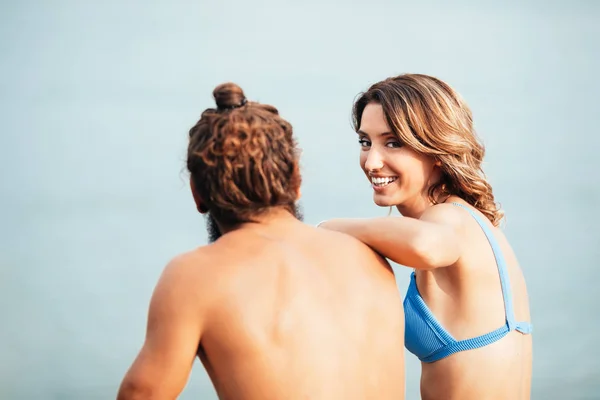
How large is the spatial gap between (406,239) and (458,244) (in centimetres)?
32

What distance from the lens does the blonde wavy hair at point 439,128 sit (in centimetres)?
247

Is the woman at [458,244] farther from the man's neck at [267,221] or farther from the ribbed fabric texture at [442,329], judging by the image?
the man's neck at [267,221]

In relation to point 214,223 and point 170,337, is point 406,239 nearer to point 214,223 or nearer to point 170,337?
point 214,223

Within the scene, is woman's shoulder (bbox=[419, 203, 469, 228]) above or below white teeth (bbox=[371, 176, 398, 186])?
below

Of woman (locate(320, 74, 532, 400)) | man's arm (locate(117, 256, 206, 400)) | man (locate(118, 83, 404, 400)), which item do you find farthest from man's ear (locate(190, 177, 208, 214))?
woman (locate(320, 74, 532, 400))

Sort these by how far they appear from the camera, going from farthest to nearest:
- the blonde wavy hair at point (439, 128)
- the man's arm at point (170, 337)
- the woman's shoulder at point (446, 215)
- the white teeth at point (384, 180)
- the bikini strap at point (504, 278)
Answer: the white teeth at point (384, 180) → the blonde wavy hair at point (439, 128) → the bikini strap at point (504, 278) → the woman's shoulder at point (446, 215) → the man's arm at point (170, 337)

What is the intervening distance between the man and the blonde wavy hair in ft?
2.40

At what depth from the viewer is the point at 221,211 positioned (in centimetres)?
176

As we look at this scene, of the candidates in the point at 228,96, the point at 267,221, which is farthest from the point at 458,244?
the point at 228,96

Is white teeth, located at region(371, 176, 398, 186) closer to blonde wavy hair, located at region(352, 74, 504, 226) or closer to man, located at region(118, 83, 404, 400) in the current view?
blonde wavy hair, located at region(352, 74, 504, 226)

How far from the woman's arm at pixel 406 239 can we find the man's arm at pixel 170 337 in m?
0.44

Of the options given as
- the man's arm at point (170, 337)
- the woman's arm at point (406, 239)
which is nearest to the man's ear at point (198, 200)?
the man's arm at point (170, 337)

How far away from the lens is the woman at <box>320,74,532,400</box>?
2338mm

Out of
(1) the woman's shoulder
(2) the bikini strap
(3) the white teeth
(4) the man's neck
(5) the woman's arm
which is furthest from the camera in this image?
(3) the white teeth
